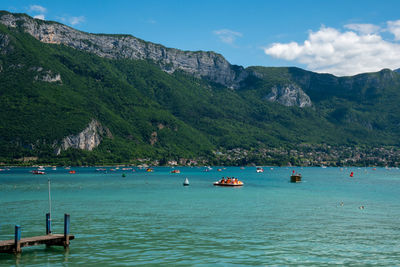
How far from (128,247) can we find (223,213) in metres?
26.0

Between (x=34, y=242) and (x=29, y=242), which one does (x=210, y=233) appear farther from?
(x=29, y=242)

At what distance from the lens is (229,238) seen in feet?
144

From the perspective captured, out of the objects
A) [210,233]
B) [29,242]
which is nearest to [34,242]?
[29,242]

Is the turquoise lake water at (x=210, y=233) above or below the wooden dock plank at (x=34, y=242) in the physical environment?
below

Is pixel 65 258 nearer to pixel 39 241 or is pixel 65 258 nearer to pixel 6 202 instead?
pixel 39 241

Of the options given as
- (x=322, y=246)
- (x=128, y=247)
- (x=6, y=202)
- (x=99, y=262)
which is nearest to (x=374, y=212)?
(x=322, y=246)

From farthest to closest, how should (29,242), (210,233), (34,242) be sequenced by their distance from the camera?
(210,233) → (34,242) → (29,242)

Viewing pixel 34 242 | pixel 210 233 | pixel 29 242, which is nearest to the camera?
pixel 29 242

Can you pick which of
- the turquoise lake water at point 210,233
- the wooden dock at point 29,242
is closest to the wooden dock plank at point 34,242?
the wooden dock at point 29,242

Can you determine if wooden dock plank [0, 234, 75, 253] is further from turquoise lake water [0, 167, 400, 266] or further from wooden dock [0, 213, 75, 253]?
turquoise lake water [0, 167, 400, 266]

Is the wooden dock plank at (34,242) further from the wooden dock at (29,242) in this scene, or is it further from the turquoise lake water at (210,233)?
the turquoise lake water at (210,233)

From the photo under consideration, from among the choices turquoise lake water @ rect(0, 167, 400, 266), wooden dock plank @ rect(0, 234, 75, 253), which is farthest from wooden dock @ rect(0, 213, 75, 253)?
turquoise lake water @ rect(0, 167, 400, 266)

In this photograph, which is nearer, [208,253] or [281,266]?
[281,266]

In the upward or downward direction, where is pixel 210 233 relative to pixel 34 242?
downward
